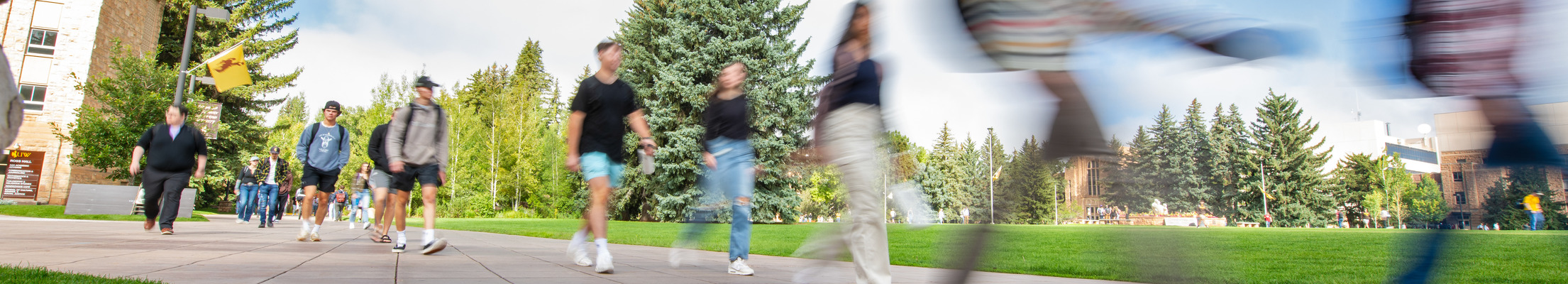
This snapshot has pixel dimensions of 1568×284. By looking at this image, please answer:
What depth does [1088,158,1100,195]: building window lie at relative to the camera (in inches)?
50.1

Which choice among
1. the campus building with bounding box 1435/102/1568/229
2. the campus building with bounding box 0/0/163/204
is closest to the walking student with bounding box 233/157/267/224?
the campus building with bounding box 1435/102/1568/229

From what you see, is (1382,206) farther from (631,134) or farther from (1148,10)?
(631,134)

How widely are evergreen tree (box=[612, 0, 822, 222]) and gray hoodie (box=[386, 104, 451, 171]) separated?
63.0ft

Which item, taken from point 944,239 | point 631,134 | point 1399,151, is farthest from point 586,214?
point 631,134

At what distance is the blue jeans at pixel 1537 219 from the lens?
143 cm

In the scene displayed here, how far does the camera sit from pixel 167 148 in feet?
25.7

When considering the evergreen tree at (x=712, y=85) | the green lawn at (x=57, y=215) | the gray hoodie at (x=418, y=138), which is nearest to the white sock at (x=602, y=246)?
the gray hoodie at (x=418, y=138)

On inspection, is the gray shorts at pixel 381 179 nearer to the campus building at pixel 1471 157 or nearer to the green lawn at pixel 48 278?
the green lawn at pixel 48 278

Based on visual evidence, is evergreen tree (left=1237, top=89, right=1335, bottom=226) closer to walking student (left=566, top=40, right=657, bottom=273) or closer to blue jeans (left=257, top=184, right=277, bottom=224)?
walking student (left=566, top=40, right=657, bottom=273)

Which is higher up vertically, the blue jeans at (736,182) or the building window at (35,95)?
the building window at (35,95)

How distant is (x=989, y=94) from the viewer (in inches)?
52.1

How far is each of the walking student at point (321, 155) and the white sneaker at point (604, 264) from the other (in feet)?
17.0

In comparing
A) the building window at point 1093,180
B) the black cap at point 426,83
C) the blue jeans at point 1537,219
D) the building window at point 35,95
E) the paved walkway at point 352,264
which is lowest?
the paved walkway at point 352,264

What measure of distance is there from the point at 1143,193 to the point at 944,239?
1.47 feet
